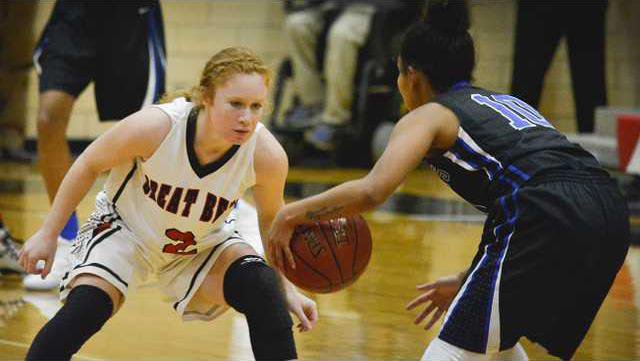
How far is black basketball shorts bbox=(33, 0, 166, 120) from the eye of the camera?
4602 mm

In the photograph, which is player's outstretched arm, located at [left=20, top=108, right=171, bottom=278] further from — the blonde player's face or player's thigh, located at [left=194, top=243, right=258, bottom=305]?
player's thigh, located at [left=194, top=243, right=258, bottom=305]

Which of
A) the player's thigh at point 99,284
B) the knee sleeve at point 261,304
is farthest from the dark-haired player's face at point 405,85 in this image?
the player's thigh at point 99,284

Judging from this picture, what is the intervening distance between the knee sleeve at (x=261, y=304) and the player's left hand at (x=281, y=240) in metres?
0.14

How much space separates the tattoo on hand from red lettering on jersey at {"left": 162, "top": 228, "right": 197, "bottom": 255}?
556 mm

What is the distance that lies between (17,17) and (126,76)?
4.70 meters

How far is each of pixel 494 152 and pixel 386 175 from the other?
0.30m

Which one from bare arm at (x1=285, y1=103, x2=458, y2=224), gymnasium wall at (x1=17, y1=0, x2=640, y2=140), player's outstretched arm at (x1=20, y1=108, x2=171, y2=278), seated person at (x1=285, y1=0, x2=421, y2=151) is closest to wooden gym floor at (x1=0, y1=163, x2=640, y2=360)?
player's outstretched arm at (x1=20, y1=108, x2=171, y2=278)

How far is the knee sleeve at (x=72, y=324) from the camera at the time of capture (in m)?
2.73

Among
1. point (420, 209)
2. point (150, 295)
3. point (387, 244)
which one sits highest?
point (150, 295)

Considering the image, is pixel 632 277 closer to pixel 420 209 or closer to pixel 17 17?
pixel 420 209

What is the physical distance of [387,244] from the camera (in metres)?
5.59

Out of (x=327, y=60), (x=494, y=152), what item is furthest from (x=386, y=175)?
(x=327, y=60)

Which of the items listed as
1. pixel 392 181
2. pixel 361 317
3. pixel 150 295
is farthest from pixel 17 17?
pixel 392 181

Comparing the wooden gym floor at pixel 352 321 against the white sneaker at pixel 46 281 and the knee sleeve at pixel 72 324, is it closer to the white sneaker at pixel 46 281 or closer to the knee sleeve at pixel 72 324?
the white sneaker at pixel 46 281
